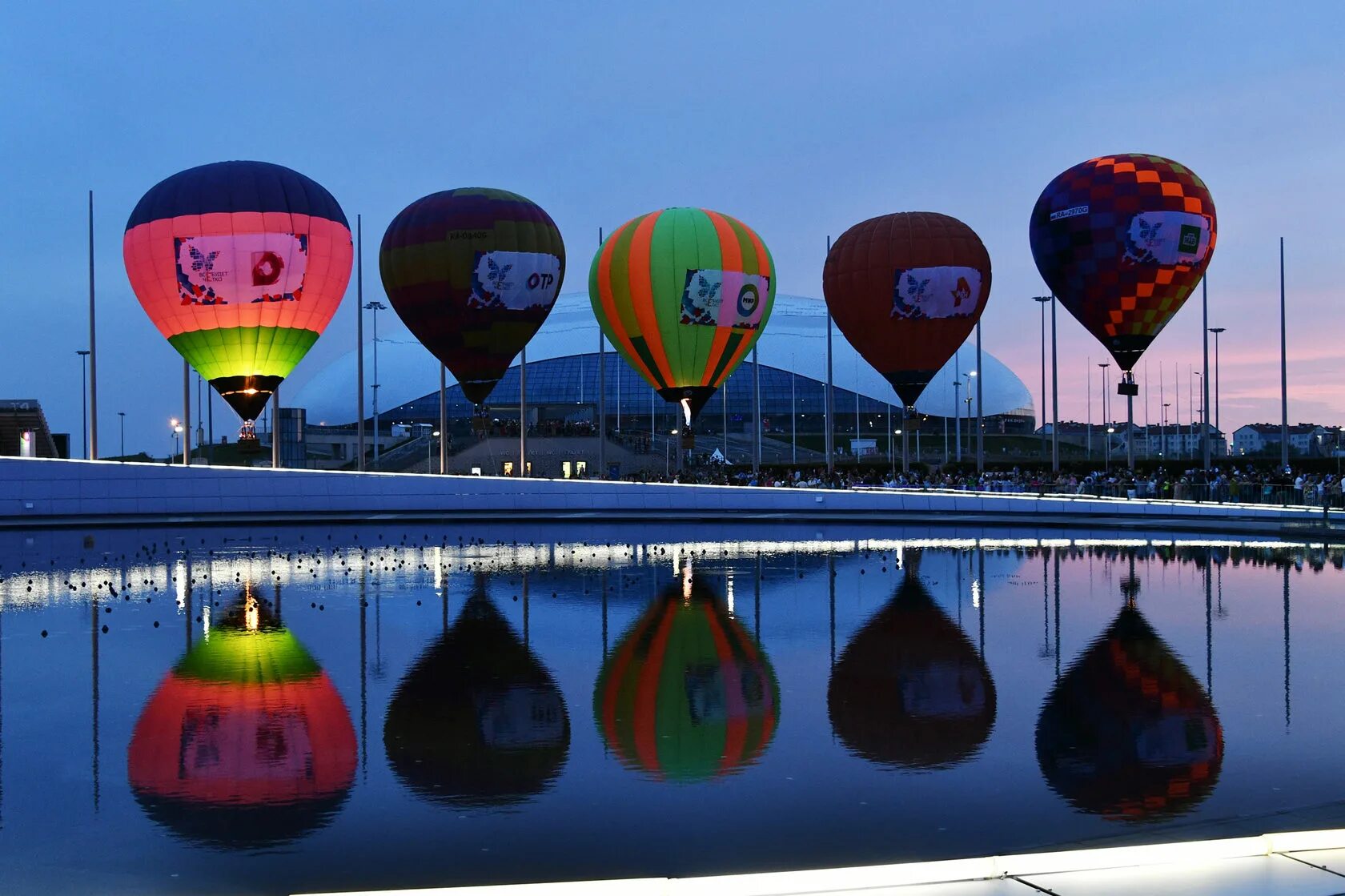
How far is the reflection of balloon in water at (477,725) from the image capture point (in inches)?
391

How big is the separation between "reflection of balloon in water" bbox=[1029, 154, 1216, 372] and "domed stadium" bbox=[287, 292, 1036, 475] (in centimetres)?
5249

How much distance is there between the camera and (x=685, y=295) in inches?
1652

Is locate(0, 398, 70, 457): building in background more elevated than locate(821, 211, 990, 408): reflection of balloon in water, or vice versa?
locate(821, 211, 990, 408): reflection of balloon in water

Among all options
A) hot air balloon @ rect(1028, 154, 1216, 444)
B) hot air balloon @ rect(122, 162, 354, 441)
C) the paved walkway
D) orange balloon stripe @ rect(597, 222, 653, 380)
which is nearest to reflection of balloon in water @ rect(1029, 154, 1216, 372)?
hot air balloon @ rect(1028, 154, 1216, 444)

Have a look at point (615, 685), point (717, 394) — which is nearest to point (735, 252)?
point (615, 685)

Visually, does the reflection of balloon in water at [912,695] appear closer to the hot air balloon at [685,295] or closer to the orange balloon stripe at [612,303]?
the hot air balloon at [685,295]

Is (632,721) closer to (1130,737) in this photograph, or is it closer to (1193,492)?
(1130,737)

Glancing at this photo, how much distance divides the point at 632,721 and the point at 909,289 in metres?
34.6

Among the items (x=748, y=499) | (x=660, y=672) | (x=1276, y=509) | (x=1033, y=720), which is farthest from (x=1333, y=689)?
(x=748, y=499)

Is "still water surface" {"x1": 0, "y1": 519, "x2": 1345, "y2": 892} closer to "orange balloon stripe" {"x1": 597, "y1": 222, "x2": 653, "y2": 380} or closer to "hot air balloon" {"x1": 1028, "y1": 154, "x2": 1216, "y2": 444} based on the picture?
"orange balloon stripe" {"x1": 597, "y1": 222, "x2": 653, "y2": 380}

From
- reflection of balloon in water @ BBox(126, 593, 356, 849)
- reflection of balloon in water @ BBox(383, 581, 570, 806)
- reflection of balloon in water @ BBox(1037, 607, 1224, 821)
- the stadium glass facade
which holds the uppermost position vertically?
the stadium glass facade

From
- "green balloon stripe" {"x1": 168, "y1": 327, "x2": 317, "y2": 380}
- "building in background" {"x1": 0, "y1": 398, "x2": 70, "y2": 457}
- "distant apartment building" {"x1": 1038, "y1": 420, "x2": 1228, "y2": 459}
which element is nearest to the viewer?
"green balloon stripe" {"x1": 168, "y1": 327, "x2": 317, "y2": 380}

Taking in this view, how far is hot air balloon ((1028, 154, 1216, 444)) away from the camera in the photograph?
141 ft

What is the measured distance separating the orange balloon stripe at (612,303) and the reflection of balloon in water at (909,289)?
7829 mm
